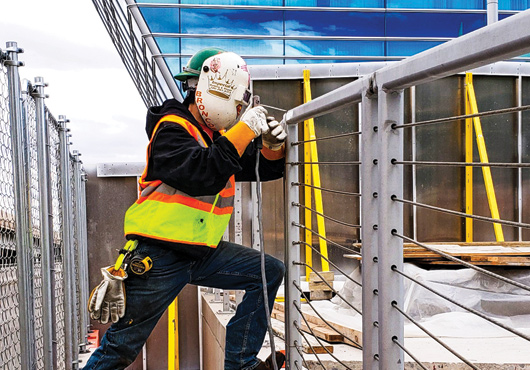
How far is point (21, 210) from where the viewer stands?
144 inches

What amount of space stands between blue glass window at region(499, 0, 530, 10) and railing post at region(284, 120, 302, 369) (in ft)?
42.1

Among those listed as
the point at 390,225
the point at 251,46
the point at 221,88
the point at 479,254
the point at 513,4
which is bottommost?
the point at 479,254

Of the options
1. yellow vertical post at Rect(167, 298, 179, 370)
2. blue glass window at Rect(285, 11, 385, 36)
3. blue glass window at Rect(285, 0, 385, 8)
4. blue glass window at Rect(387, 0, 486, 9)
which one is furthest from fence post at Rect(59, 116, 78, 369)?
blue glass window at Rect(387, 0, 486, 9)

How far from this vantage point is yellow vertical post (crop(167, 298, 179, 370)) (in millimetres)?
9875

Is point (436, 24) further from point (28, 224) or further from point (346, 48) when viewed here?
point (28, 224)

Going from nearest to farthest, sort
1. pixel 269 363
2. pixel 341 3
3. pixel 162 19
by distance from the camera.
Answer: pixel 269 363 → pixel 162 19 → pixel 341 3

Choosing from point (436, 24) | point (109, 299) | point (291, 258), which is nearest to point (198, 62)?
point (291, 258)

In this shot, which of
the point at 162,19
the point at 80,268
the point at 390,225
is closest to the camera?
the point at 390,225

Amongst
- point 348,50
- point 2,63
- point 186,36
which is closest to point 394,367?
point 2,63

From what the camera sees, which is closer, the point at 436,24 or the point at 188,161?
the point at 188,161

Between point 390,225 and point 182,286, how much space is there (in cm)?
160

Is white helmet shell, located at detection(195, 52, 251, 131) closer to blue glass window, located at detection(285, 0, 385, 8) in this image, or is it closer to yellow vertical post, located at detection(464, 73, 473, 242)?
yellow vertical post, located at detection(464, 73, 473, 242)

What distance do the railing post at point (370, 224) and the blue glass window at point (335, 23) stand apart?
37.0ft

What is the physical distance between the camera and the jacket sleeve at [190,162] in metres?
3.29
